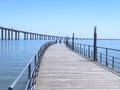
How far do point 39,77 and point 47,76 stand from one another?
51 cm

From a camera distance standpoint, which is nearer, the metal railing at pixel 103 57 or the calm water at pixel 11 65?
the metal railing at pixel 103 57

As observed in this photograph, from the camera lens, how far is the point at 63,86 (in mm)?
11578

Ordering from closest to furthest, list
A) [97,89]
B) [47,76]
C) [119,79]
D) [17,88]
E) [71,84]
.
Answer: [97,89]
[71,84]
[119,79]
[47,76]
[17,88]

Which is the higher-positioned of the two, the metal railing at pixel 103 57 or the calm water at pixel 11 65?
the metal railing at pixel 103 57

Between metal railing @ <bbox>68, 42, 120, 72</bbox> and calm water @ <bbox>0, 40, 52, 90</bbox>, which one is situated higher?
metal railing @ <bbox>68, 42, 120, 72</bbox>

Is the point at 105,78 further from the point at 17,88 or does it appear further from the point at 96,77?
the point at 17,88

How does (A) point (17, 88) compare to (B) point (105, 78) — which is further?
(A) point (17, 88)

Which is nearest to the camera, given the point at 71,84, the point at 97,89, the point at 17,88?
the point at 97,89

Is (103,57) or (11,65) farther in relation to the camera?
(11,65)

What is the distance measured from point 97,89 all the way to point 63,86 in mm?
1259

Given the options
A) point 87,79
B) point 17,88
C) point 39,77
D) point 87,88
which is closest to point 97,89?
point 87,88

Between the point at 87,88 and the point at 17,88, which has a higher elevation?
the point at 87,88

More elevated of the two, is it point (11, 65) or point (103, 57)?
point (103, 57)

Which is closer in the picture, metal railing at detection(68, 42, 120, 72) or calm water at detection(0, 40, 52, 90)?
metal railing at detection(68, 42, 120, 72)
